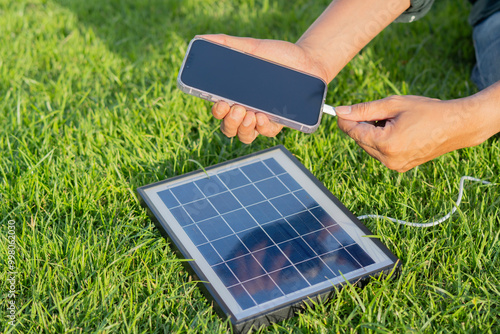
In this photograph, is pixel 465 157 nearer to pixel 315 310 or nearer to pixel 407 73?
pixel 407 73

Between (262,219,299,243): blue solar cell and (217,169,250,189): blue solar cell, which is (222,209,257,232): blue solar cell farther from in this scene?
(217,169,250,189): blue solar cell

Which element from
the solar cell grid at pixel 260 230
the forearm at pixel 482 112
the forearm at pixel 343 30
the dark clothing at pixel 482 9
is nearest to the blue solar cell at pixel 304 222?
the solar cell grid at pixel 260 230

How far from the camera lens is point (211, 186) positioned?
2.52 metres

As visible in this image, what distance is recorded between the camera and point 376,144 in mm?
2232

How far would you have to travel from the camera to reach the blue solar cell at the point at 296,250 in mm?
2143

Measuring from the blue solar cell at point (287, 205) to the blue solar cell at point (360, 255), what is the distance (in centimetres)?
30

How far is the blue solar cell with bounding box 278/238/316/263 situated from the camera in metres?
2.14

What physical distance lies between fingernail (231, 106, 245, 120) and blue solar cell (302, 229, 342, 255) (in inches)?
23.0

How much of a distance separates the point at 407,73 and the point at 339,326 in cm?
218

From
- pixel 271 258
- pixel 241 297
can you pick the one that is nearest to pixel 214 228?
pixel 271 258

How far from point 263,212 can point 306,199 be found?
21 centimetres

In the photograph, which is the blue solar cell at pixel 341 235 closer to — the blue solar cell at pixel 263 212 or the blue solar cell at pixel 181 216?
the blue solar cell at pixel 263 212

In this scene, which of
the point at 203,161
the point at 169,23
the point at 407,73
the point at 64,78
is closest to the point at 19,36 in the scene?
the point at 64,78

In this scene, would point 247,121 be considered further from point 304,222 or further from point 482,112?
point 482,112
